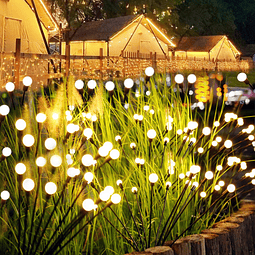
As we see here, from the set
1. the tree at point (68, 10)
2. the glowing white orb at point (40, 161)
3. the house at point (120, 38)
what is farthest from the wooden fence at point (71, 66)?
the tree at point (68, 10)

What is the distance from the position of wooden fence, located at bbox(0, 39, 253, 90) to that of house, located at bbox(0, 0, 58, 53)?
76 centimetres

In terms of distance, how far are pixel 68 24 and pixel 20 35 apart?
744 inches

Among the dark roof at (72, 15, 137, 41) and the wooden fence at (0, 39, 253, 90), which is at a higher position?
the dark roof at (72, 15, 137, 41)

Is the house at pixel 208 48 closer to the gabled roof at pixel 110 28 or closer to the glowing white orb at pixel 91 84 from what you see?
the gabled roof at pixel 110 28

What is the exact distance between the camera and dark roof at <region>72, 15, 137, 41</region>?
24.8 m

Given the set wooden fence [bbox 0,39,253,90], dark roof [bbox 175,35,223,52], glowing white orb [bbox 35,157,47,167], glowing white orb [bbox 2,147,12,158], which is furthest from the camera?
dark roof [bbox 175,35,223,52]

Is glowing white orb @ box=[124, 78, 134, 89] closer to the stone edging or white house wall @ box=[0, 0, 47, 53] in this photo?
the stone edging

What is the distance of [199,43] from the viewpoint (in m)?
38.7

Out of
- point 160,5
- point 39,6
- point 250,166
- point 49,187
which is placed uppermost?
point 160,5

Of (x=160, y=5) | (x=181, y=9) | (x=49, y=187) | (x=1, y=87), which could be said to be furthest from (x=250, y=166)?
(x=181, y=9)

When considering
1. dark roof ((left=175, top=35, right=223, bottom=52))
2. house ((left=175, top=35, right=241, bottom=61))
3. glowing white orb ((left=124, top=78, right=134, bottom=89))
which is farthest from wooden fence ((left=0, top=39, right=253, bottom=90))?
dark roof ((left=175, top=35, right=223, bottom=52))

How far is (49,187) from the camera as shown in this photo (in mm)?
1814

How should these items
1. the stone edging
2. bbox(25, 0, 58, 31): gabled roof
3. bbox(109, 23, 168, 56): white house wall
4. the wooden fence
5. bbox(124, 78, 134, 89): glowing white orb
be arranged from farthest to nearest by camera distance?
bbox(109, 23, 168, 56): white house wall
bbox(25, 0, 58, 31): gabled roof
the wooden fence
bbox(124, 78, 134, 89): glowing white orb
the stone edging

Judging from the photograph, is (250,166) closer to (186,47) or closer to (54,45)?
(54,45)
